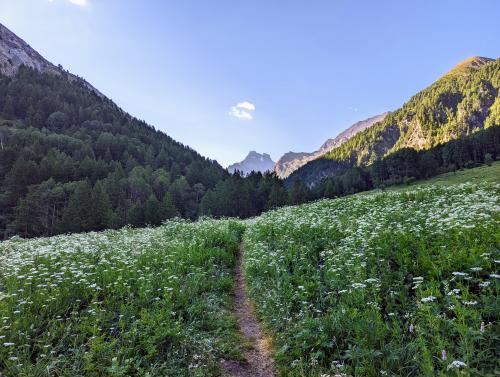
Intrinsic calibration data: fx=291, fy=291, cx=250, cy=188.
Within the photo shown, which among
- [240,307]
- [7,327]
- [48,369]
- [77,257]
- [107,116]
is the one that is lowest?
[240,307]

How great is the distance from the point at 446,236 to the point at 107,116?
651ft

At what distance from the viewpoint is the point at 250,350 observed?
22.8ft

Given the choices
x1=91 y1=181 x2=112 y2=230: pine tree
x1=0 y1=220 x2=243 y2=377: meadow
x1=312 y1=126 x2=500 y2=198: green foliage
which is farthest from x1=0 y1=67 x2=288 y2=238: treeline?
x1=0 y1=220 x2=243 y2=377: meadow

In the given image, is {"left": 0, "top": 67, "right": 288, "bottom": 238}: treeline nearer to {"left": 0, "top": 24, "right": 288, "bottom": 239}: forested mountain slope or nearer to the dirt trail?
{"left": 0, "top": 24, "right": 288, "bottom": 239}: forested mountain slope

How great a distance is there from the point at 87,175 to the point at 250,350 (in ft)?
359

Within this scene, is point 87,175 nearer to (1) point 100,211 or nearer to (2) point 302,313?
(1) point 100,211

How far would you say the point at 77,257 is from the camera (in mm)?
11062

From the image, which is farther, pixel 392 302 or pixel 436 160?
pixel 436 160

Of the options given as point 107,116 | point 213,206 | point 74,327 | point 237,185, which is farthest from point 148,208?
Answer: point 107,116

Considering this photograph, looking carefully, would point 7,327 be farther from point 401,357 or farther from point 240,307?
point 401,357

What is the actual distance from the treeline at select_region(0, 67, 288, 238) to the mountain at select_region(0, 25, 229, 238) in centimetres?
23

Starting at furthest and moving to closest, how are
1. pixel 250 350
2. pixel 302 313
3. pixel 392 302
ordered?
pixel 250 350 → pixel 302 313 → pixel 392 302

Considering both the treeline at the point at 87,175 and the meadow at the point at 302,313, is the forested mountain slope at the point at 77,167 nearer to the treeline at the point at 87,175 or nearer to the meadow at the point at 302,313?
the treeline at the point at 87,175

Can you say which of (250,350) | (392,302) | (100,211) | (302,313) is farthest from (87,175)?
(392,302)
